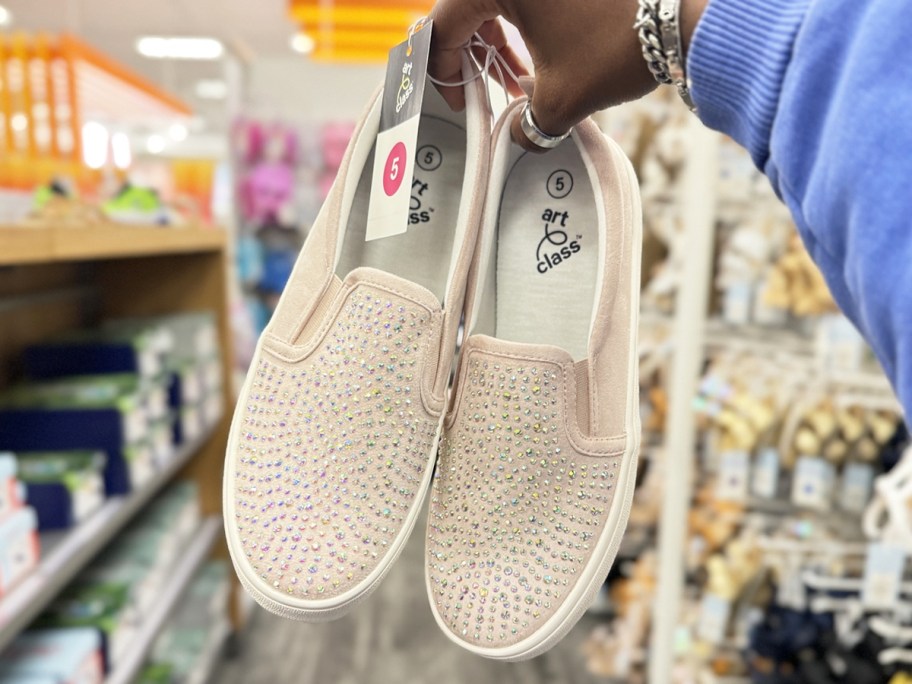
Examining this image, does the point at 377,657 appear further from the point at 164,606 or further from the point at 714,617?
the point at 714,617

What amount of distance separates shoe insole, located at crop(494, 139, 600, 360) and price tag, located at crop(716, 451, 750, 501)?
4.33 feet

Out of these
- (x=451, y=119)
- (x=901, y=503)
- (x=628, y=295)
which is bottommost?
(x=901, y=503)

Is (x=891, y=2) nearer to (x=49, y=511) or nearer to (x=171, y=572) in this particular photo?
(x=49, y=511)

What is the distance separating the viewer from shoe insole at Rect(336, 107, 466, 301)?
535mm

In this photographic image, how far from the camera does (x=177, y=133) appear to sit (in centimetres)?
1056

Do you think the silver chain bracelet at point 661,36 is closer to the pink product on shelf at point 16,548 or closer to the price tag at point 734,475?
the pink product on shelf at point 16,548

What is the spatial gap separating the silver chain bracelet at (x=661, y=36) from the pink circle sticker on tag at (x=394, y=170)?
0.15 metres

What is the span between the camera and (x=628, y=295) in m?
0.46

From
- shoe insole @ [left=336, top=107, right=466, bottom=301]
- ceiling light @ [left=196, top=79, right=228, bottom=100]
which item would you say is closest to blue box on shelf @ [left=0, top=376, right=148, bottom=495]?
shoe insole @ [left=336, top=107, right=466, bottom=301]

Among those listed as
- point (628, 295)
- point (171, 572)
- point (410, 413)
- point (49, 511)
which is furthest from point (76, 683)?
point (628, 295)

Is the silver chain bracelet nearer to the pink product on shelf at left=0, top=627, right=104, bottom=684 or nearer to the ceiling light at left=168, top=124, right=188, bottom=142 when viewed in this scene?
the pink product on shelf at left=0, top=627, right=104, bottom=684

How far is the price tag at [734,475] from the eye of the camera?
5.58ft

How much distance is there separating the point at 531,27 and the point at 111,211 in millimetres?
1601

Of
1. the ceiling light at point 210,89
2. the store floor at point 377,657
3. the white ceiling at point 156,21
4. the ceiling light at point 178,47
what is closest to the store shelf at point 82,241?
the store floor at point 377,657
